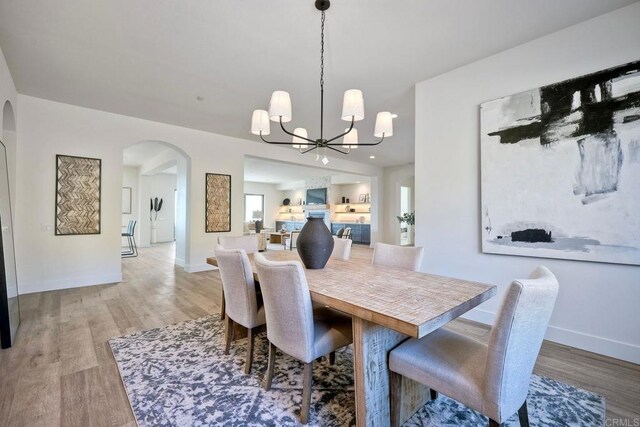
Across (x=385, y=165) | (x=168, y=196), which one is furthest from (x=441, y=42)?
(x=168, y=196)

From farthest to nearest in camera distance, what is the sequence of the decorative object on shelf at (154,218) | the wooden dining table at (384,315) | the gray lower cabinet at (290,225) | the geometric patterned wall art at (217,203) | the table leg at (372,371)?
the gray lower cabinet at (290,225) → the decorative object on shelf at (154,218) → the geometric patterned wall art at (217,203) → the table leg at (372,371) → the wooden dining table at (384,315)

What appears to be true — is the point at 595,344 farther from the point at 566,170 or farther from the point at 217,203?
the point at 217,203

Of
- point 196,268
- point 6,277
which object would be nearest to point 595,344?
point 6,277

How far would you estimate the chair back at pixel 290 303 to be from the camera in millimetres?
1471

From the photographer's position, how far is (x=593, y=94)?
228 cm

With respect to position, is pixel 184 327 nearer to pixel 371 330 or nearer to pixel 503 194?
pixel 371 330

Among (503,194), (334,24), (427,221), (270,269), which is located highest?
(334,24)

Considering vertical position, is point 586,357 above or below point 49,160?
below

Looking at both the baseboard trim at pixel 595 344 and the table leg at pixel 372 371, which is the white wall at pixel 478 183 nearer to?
the baseboard trim at pixel 595 344

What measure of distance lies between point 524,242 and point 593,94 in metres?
1.32

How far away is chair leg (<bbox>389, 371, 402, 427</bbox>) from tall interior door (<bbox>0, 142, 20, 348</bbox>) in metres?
3.11

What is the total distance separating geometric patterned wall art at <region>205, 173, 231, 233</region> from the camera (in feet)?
18.0

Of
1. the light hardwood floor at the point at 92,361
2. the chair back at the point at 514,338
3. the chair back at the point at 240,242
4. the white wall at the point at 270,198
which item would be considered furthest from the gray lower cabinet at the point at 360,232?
the chair back at the point at 514,338

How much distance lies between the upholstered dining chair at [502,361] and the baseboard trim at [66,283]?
4.81 m
